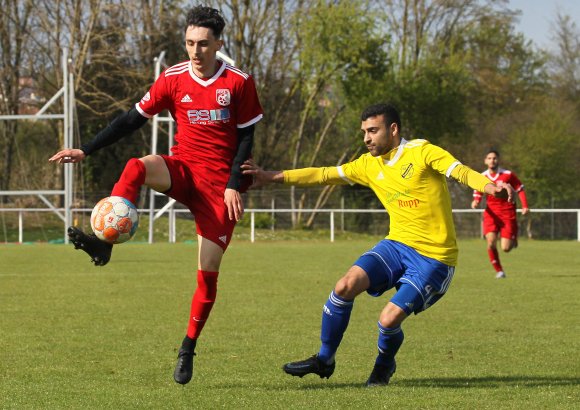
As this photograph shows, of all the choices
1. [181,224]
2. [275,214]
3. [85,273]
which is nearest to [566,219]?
[275,214]

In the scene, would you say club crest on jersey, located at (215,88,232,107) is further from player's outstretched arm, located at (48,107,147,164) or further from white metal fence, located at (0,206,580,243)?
white metal fence, located at (0,206,580,243)

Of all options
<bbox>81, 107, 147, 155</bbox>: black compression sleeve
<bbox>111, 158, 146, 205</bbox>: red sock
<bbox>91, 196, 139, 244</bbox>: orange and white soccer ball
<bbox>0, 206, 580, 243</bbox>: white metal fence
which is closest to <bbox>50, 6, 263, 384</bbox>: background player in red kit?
<bbox>81, 107, 147, 155</bbox>: black compression sleeve

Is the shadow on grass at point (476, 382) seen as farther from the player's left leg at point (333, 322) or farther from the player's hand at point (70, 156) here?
the player's hand at point (70, 156)

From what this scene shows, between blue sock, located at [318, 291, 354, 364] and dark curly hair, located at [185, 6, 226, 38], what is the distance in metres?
1.82

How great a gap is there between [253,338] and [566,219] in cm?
2896

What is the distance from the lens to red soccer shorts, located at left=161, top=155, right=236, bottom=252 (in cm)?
646

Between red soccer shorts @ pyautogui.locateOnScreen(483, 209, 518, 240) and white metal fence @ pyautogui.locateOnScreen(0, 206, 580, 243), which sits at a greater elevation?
red soccer shorts @ pyautogui.locateOnScreen(483, 209, 518, 240)

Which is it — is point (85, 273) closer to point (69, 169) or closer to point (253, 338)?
point (253, 338)

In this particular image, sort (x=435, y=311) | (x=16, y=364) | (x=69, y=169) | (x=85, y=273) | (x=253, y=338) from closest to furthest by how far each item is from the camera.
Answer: (x=16, y=364)
(x=253, y=338)
(x=435, y=311)
(x=85, y=273)
(x=69, y=169)

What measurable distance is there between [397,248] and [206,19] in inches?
73.8

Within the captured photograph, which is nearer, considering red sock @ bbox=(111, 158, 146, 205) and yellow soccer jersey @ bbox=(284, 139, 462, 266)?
red sock @ bbox=(111, 158, 146, 205)

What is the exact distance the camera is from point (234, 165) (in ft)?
21.1

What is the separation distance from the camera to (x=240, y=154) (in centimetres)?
645

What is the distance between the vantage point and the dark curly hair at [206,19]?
626cm
